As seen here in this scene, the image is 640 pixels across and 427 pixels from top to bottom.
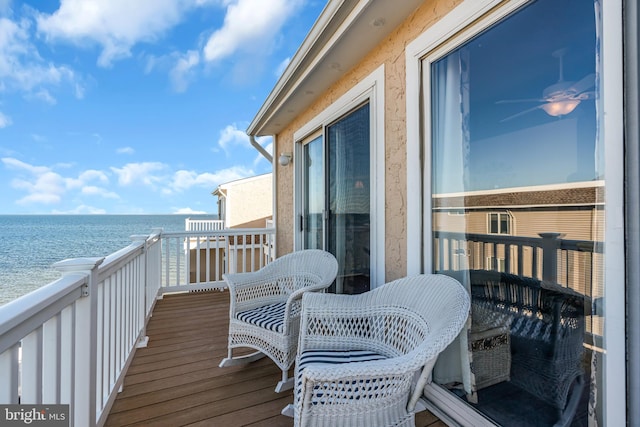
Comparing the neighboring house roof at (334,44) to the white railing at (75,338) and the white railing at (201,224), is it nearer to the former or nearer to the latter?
the white railing at (75,338)

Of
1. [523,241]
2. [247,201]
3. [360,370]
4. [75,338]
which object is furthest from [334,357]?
[247,201]

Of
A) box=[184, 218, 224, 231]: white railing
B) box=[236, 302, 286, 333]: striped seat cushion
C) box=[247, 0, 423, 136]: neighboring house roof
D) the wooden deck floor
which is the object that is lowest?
the wooden deck floor

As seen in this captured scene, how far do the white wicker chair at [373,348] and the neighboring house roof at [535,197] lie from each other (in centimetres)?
44

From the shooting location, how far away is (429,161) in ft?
6.45

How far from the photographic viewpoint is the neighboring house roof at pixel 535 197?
114 centimetres

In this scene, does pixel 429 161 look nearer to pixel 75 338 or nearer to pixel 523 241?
pixel 523 241

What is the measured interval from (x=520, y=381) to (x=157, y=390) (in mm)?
2181

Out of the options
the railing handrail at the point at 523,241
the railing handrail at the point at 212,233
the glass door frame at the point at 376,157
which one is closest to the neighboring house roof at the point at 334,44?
the glass door frame at the point at 376,157

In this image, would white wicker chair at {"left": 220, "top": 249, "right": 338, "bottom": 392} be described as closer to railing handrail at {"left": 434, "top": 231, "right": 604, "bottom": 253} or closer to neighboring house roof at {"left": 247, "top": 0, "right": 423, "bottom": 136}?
railing handrail at {"left": 434, "top": 231, "right": 604, "bottom": 253}

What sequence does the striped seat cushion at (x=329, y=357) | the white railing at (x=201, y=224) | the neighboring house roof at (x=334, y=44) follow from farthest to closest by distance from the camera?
the white railing at (x=201, y=224) < the neighboring house roof at (x=334, y=44) < the striped seat cushion at (x=329, y=357)

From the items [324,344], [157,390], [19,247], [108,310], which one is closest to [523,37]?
[324,344]

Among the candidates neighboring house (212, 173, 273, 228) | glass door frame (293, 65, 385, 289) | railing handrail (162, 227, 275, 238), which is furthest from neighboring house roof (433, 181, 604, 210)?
neighboring house (212, 173, 273, 228)

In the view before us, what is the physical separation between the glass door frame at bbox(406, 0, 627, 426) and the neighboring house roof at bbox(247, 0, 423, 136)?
0.29 meters

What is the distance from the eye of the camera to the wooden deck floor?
1.81 m
